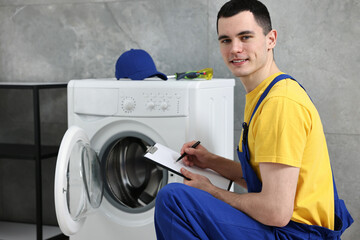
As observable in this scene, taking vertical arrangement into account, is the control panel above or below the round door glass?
above

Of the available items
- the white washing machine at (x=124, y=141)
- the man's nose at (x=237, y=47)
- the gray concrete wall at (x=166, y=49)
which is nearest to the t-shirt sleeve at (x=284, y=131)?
the man's nose at (x=237, y=47)

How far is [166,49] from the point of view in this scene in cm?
281

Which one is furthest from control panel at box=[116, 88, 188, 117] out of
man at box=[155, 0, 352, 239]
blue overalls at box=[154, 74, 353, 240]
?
blue overalls at box=[154, 74, 353, 240]

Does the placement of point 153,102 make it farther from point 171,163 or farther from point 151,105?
point 171,163

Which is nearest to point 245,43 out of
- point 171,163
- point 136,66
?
point 171,163

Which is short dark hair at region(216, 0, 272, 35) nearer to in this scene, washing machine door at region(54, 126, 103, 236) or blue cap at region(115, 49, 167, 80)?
blue cap at region(115, 49, 167, 80)

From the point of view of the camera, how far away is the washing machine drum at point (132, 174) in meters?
2.30

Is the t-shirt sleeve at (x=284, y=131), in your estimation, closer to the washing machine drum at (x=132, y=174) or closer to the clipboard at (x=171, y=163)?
the clipboard at (x=171, y=163)

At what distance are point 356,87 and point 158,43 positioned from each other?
1150 millimetres

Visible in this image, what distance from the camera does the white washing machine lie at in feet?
6.79

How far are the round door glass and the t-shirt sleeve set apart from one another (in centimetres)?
96

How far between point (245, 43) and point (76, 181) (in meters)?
0.99

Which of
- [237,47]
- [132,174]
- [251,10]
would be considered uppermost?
[251,10]

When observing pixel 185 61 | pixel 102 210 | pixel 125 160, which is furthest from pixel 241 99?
pixel 102 210
